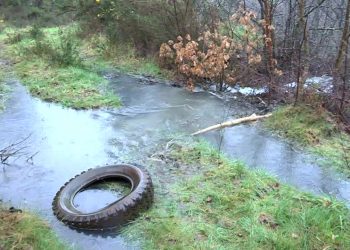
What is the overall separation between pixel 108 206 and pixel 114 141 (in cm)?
257

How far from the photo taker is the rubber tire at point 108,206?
16.5ft

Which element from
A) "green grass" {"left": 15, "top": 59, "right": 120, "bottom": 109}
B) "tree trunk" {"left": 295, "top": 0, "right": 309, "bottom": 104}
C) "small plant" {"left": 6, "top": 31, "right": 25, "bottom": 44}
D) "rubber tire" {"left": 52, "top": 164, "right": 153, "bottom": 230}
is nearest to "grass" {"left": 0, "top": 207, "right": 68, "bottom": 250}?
"rubber tire" {"left": 52, "top": 164, "right": 153, "bottom": 230}

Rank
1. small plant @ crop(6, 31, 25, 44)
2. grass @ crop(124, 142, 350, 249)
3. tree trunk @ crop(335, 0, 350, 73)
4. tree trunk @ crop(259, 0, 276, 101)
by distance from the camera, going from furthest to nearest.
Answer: small plant @ crop(6, 31, 25, 44)
tree trunk @ crop(259, 0, 276, 101)
tree trunk @ crop(335, 0, 350, 73)
grass @ crop(124, 142, 350, 249)

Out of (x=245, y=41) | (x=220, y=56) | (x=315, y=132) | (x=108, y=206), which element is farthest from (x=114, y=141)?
(x=245, y=41)

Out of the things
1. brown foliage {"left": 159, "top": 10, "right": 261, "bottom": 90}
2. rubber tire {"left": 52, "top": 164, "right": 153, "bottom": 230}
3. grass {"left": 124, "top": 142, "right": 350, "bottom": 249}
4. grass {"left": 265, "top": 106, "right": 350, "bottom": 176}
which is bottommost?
grass {"left": 265, "top": 106, "right": 350, "bottom": 176}

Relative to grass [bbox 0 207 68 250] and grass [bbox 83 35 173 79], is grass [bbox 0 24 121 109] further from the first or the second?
grass [bbox 0 207 68 250]

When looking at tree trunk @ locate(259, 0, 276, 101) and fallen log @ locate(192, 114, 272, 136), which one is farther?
tree trunk @ locate(259, 0, 276, 101)

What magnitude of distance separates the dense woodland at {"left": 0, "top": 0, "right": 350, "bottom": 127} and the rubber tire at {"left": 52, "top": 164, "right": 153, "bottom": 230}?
431cm

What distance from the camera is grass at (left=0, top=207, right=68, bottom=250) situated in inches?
163

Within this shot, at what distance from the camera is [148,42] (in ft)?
45.1

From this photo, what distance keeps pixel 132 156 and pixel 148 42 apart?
24.3ft

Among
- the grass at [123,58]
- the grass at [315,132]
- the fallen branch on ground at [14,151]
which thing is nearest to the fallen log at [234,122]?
the grass at [315,132]

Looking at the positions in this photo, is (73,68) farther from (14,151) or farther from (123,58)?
(14,151)

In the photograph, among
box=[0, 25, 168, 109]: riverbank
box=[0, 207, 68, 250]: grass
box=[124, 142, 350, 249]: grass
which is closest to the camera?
box=[0, 207, 68, 250]: grass
